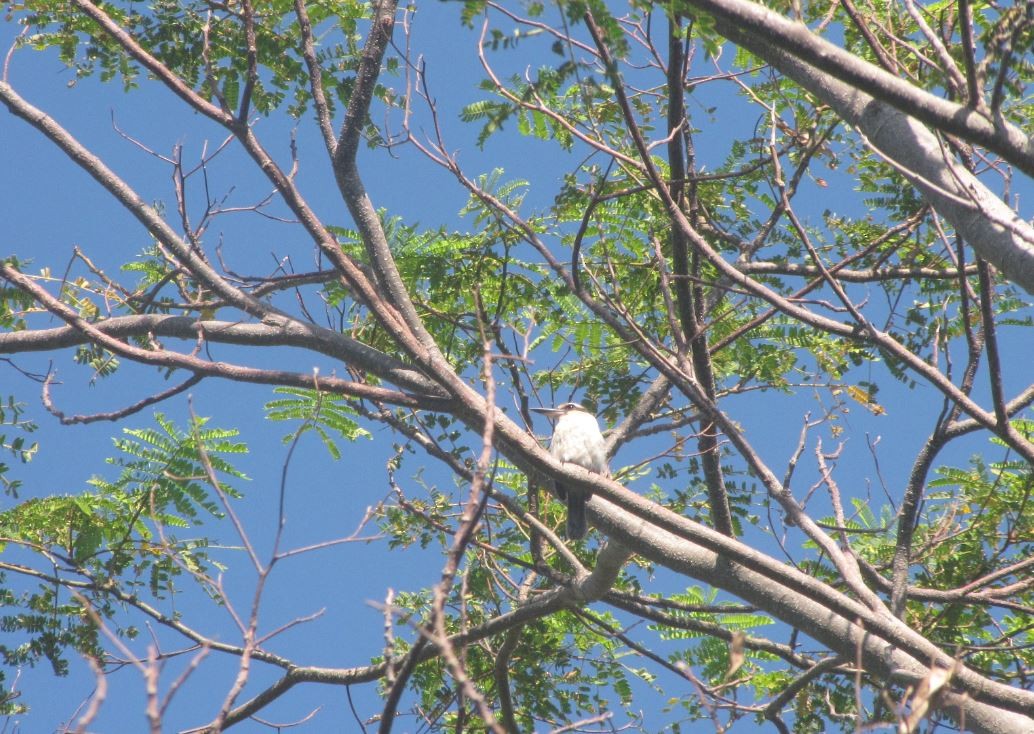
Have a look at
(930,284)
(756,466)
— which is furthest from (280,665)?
(930,284)

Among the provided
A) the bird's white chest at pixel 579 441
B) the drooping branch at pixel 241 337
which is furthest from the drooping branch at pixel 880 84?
the bird's white chest at pixel 579 441

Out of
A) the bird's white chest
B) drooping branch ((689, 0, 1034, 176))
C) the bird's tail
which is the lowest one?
drooping branch ((689, 0, 1034, 176))

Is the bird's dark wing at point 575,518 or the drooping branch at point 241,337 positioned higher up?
the drooping branch at point 241,337

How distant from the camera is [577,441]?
20.1 feet

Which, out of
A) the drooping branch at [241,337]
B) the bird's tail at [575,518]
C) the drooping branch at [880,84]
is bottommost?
the drooping branch at [880,84]

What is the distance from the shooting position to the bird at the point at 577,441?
5539mm

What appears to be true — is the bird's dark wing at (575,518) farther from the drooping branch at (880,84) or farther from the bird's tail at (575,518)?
the drooping branch at (880,84)

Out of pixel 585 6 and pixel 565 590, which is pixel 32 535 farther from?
pixel 585 6

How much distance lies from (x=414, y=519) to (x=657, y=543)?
7.03 ft

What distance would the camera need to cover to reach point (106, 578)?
5.25m

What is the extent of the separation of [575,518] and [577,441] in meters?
0.83

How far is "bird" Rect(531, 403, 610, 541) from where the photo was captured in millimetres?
5539

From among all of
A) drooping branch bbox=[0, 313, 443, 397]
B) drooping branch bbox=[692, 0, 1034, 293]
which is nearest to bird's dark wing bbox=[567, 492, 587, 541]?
drooping branch bbox=[0, 313, 443, 397]

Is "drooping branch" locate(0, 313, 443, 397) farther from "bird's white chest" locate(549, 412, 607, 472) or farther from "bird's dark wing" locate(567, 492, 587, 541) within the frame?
"bird's white chest" locate(549, 412, 607, 472)
